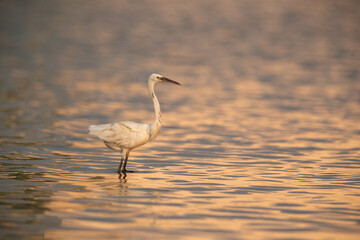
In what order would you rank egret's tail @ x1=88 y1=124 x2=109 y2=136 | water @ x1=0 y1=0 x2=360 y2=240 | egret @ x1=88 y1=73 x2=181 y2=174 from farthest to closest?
egret's tail @ x1=88 y1=124 x2=109 y2=136
egret @ x1=88 y1=73 x2=181 y2=174
water @ x1=0 y1=0 x2=360 y2=240

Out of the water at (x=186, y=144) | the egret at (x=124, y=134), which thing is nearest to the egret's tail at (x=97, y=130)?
the egret at (x=124, y=134)

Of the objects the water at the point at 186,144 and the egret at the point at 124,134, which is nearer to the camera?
the water at the point at 186,144

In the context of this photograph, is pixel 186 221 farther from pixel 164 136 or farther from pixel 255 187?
pixel 164 136

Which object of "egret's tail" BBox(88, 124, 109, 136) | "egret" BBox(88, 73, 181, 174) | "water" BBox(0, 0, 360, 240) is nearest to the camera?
"water" BBox(0, 0, 360, 240)

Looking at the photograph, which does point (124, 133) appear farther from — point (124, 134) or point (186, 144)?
point (186, 144)

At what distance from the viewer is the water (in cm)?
1006

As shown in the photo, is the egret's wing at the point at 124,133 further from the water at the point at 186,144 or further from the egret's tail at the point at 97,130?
the water at the point at 186,144

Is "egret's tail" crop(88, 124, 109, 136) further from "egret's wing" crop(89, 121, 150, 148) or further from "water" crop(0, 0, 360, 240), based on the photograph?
"water" crop(0, 0, 360, 240)

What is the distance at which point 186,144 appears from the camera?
17.0 metres

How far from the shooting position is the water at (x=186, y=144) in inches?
396

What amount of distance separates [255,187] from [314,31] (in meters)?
55.0

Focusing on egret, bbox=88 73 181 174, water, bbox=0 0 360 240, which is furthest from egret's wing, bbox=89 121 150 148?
water, bbox=0 0 360 240

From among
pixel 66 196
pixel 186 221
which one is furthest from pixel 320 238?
pixel 66 196

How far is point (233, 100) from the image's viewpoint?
25.7 metres
